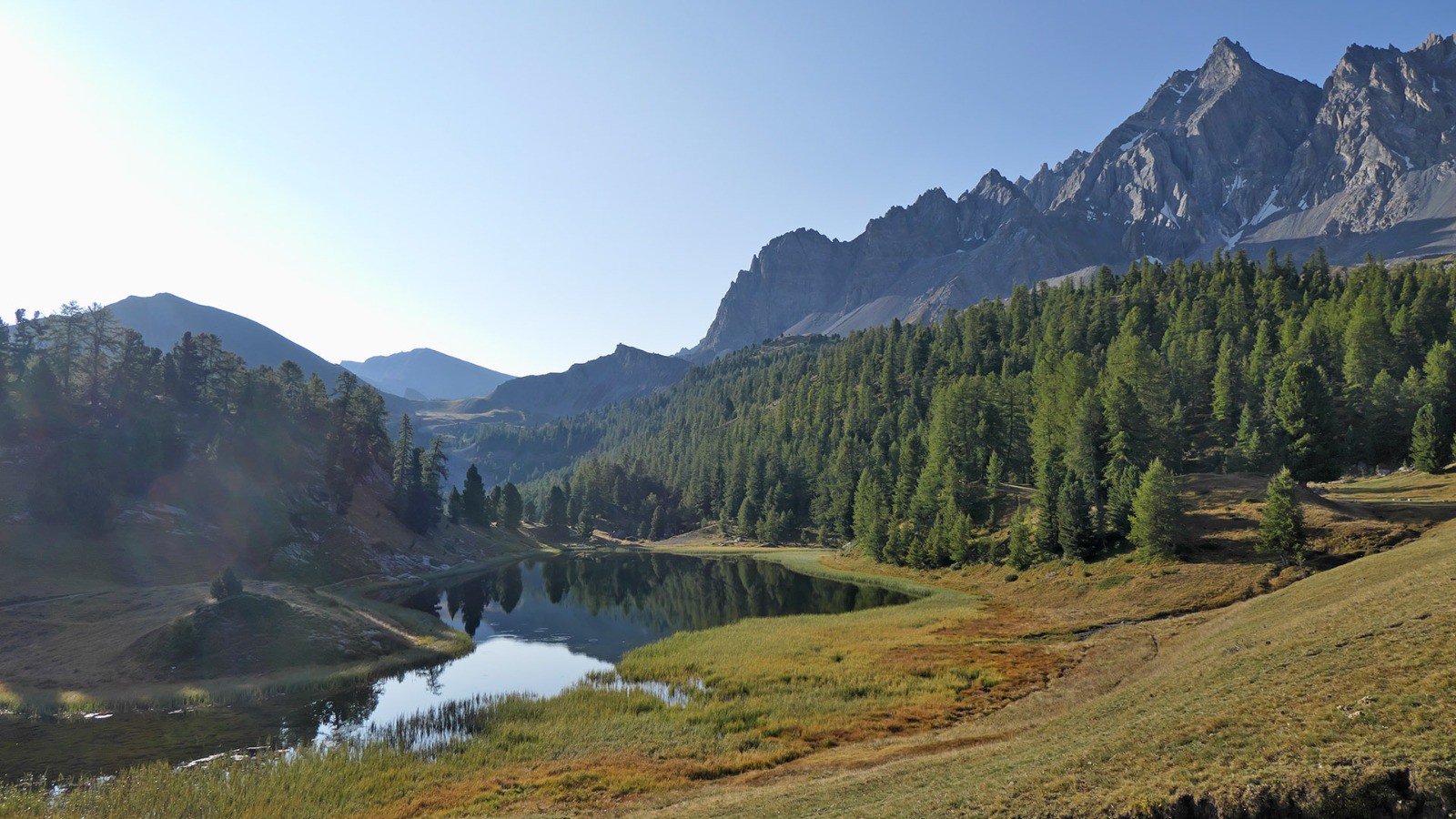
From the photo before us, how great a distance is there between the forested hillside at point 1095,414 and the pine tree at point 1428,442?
217mm

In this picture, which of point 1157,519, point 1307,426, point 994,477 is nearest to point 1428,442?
point 1307,426

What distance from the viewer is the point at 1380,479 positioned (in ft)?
270

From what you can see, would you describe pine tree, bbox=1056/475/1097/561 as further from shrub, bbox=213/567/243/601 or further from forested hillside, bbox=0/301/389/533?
forested hillside, bbox=0/301/389/533

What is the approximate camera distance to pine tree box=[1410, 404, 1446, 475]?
77062 millimetres

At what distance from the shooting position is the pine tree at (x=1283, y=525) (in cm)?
5594

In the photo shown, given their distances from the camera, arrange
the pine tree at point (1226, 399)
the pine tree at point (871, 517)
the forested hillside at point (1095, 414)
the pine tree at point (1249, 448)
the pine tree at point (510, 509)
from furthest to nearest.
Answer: the pine tree at point (510, 509)
the pine tree at point (871, 517)
the pine tree at point (1226, 399)
the pine tree at point (1249, 448)
the forested hillside at point (1095, 414)

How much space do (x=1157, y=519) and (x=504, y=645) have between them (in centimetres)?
6515

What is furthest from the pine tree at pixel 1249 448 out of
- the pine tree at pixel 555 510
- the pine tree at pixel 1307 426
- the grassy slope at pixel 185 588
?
the pine tree at pixel 555 510

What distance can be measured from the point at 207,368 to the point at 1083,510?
440 feet

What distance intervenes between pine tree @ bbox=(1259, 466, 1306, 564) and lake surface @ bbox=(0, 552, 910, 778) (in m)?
35.8

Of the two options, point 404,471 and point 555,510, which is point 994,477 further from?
point 555,510

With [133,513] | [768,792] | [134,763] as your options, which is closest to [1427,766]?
[768,792]

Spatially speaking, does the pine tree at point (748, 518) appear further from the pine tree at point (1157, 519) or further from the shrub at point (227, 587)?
the shrub at point (227, 587)

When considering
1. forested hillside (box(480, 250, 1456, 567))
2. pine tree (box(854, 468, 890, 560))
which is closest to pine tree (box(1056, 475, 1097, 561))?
forested hillside (box(480, 250, 1456, 567))
